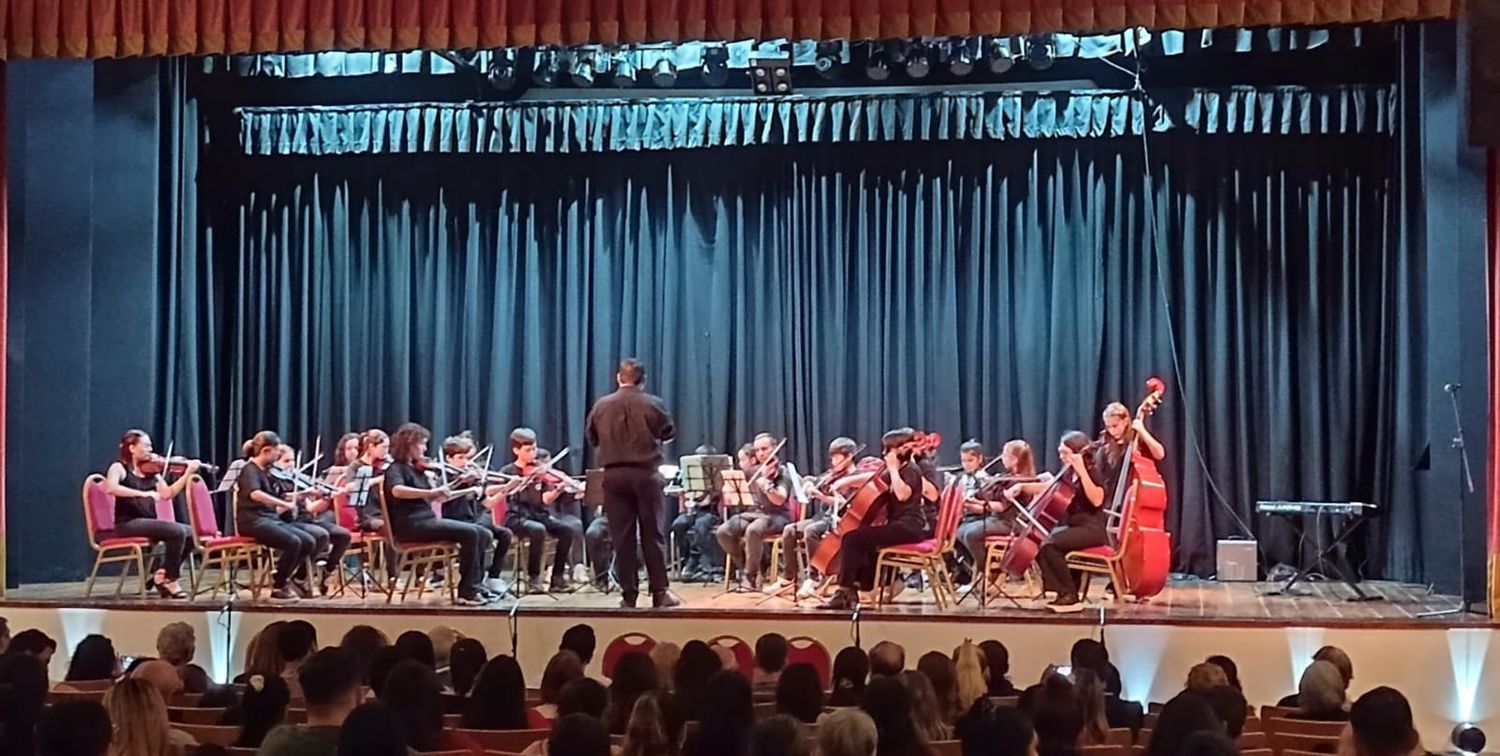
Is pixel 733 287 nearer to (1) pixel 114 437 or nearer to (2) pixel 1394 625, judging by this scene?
(1) pixel 114 437

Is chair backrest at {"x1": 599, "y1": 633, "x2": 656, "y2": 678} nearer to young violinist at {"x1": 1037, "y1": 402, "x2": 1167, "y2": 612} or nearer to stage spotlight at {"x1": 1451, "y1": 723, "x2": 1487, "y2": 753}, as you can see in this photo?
young violinist at {"x1": 1037, "y1": 402, "x2": 1167, "y2": 612}

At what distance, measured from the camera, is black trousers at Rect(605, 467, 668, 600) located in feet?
29.9

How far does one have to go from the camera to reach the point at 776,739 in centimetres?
372

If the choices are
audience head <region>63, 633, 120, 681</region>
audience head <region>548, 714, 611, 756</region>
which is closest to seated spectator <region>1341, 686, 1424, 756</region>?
audience head <region>548, 714, 611, 756</region>

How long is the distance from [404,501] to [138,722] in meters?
5.40

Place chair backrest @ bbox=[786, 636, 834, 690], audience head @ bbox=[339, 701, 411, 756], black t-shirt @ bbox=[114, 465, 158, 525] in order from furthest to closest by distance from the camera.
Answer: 1. black t-shirt @ bbox=[114, 465, 158, 525]
2. chair backrest @ bbox=[786, 636, 834, 690]
3. audience head @ bbox=[339, 701, 411, 756]

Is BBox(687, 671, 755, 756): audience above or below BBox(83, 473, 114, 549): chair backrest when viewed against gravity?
below

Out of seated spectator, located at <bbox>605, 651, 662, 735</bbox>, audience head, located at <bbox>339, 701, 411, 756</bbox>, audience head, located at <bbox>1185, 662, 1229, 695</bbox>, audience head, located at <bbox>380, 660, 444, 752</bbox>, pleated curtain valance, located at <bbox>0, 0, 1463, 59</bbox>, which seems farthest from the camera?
pleated curtain valance, located at <bbox>0, 0, 1463, 59</bbox>

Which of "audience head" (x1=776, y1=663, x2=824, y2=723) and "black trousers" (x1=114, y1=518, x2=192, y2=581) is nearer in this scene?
"audience head" (x1=776, y1=663, x2=824, y2=723)

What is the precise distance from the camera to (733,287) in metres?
13.1

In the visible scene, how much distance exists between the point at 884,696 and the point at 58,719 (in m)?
1.99

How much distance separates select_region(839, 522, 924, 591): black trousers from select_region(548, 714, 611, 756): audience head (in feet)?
18.4

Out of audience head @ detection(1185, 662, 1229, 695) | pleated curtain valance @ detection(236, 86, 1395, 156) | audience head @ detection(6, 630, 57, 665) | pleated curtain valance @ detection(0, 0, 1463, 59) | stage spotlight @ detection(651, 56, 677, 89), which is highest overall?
stage spotlight @ detection(651, 56, 677, 89)

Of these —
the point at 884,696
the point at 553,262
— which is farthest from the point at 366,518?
the point at 884,696
